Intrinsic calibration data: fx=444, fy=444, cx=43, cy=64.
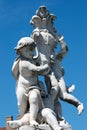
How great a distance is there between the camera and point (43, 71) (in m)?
10.4

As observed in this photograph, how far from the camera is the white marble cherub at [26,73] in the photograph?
1023 centimetres

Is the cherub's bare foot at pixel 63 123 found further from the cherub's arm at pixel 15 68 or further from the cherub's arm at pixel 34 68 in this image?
the cherub's arm at pixel 15 68

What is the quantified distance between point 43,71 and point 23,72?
47 centimetres

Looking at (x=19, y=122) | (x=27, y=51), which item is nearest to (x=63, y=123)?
(x=19, y=122)

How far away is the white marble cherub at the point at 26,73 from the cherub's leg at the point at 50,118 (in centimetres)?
19

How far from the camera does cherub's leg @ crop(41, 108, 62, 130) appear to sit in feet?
32.4

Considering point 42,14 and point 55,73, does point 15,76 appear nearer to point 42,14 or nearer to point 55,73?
point 55,73

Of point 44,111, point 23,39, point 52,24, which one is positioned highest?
point 52,24

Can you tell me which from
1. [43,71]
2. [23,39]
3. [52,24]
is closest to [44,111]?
[43,71]

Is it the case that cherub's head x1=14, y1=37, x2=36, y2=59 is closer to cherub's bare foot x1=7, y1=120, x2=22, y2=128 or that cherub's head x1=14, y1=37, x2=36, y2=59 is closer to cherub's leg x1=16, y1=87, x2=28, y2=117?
cherub's leg x1=16, y1=87, x2=28, y2=117

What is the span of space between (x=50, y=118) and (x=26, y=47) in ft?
5.72

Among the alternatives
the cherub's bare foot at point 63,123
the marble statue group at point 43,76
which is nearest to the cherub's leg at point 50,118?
the marble statue group at point 43,76

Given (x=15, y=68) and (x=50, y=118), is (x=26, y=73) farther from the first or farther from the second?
(x=50, y=118)

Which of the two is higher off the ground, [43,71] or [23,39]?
[23,39]
